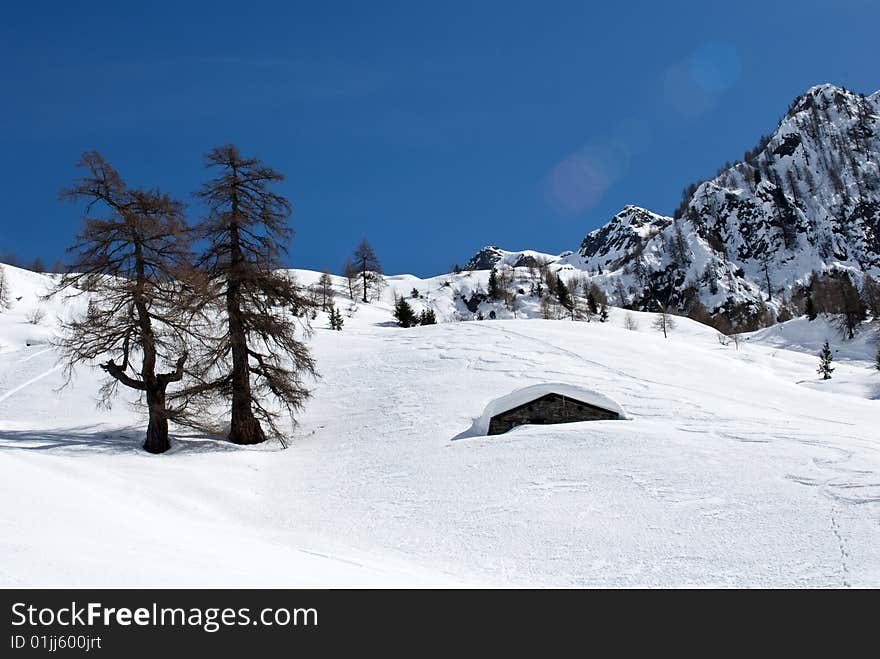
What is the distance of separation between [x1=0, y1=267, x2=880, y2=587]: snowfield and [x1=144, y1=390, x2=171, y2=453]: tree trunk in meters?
0.69

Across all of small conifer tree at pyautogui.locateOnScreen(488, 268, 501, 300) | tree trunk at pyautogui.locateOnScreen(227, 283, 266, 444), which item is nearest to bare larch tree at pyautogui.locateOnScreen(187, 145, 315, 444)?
tree trunk at pyautogui.locateOnScreen(227, 283, 266, 444)

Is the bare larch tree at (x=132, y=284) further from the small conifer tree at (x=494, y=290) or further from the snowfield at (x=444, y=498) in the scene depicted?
the small conifer tree at (x=494, y=290)

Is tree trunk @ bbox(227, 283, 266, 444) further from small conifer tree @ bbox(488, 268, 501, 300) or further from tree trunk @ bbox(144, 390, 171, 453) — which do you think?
small conifer tree @ bbox(488, 268, 501, 300)

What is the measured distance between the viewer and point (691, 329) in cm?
9319

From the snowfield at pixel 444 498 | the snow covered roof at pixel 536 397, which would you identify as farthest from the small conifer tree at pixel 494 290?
the snow covered roof at pixel 536 397

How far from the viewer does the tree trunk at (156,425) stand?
16.2 metres

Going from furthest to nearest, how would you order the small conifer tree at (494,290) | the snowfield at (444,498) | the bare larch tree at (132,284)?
the small conifer tree at (494,290) → the bare larch tree at (132,284) → the snowfield at (444,498)

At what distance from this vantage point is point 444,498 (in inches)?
436

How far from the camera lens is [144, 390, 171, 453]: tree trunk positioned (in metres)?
16.2

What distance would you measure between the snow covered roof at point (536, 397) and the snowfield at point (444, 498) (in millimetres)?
713

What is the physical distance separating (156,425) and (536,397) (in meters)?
11.4

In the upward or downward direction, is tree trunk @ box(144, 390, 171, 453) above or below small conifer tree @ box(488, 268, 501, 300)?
below
